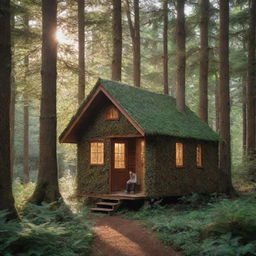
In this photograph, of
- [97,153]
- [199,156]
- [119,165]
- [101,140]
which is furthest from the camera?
[199,156]

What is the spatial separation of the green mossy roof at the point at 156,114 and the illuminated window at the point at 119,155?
2.12m

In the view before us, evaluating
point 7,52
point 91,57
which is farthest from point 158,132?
point 91,57

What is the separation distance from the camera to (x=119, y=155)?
17.2m

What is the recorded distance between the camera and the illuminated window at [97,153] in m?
16.9

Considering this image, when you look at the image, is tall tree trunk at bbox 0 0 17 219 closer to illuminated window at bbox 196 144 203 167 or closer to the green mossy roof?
the green mossy roof

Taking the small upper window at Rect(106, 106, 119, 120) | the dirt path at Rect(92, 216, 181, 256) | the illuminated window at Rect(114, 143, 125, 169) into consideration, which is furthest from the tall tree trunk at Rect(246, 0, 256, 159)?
the dirt path at Rect(92, 216, 181, 256)

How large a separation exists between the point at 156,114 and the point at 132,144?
1888 millimetres

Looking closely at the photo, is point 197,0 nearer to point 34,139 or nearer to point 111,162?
point 111,162

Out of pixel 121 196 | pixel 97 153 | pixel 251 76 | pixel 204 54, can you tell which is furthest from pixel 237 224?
pixel 251 76

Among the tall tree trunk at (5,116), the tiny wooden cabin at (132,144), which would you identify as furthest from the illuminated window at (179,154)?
the tall tree trunk at (5,116)

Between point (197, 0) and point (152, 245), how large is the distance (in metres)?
20.4

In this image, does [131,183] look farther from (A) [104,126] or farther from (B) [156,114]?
(B) [156,114]

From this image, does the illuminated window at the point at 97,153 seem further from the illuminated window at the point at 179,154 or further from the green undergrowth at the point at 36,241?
the green undergrowth at the point at 36,241

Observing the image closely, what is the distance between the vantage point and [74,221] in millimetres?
11094
